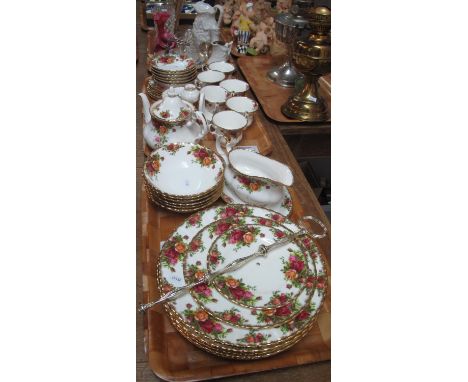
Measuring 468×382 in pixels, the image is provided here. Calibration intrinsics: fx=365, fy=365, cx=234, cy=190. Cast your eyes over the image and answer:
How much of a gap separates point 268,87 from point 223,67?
16 cm

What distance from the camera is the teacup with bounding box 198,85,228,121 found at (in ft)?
3.17

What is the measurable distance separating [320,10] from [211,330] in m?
0.83

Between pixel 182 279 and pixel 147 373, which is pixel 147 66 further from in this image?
pixel 147 373

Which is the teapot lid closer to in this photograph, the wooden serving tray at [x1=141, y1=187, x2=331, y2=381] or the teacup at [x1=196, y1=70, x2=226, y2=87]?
the teacup at [x1=196, y1=70, x2=226, y2=87]

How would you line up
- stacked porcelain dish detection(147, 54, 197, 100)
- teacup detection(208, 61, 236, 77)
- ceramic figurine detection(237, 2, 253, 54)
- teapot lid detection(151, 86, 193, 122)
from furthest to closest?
ceramic figurine detection(237, 2, 253, 54), teacup detection(208, 61, 236, 77), stacked porcelain dish detection(147, 54, 197, 100), teapot lid detection(151, 86, 193, 122)

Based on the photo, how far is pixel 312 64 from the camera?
991mm

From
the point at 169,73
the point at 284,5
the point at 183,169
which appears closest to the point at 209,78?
the point at 169,73

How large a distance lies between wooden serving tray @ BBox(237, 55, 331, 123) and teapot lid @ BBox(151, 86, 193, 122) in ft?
1.06

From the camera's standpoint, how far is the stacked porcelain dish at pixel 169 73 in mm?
1027

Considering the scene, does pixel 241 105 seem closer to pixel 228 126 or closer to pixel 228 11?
pixel 228 126

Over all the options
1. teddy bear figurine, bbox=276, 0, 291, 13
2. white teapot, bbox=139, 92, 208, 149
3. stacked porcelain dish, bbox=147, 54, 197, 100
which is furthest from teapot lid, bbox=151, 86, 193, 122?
teddy bear figurine, bbox=276, 0, 291, 13

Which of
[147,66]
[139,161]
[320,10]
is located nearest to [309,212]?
[139,161]

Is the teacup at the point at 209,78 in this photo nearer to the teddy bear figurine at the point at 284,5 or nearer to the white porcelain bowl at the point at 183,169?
the white porcelain bowl at the point at 183,169

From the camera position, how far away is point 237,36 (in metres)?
1.43
